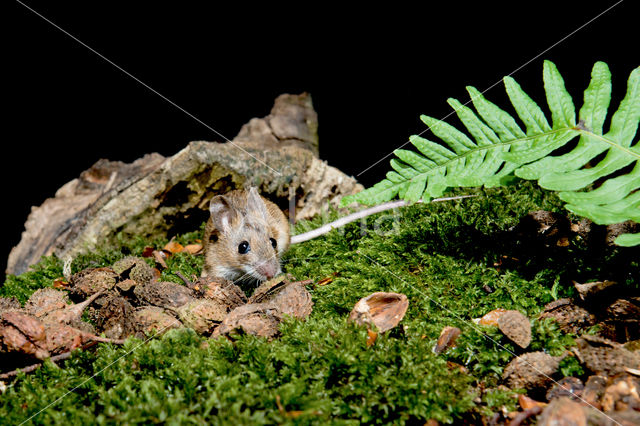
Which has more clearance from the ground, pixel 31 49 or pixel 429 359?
pixel 31 49

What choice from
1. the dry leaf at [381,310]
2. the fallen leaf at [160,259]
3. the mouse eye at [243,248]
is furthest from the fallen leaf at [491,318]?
the fallen leaf at [160,259]

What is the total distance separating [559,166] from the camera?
2.62 metres

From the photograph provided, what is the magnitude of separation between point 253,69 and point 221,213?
2.75 metres

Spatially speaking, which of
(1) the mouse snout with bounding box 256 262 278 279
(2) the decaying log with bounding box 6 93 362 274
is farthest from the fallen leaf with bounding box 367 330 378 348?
(2) the decaying log with bounding box 6 93 362 274

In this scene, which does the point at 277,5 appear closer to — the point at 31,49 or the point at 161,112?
the point at 161,112

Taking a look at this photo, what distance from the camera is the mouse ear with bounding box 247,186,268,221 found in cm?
456

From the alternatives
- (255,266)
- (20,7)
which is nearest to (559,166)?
(255,266)

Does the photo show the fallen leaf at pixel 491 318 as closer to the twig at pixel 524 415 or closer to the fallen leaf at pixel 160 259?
the twig at pixel 524 415

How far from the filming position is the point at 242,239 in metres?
4.59

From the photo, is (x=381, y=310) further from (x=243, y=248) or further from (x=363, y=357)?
(x=243, y=248)

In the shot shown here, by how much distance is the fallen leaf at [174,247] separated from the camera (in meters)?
4.61

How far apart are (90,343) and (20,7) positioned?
4311 mm

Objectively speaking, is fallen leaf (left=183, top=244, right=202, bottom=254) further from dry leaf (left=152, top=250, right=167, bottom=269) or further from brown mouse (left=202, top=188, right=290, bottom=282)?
dry leaf (left=152, top=250, right=167, bottom=269)

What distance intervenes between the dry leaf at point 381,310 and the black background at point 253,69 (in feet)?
9.97
